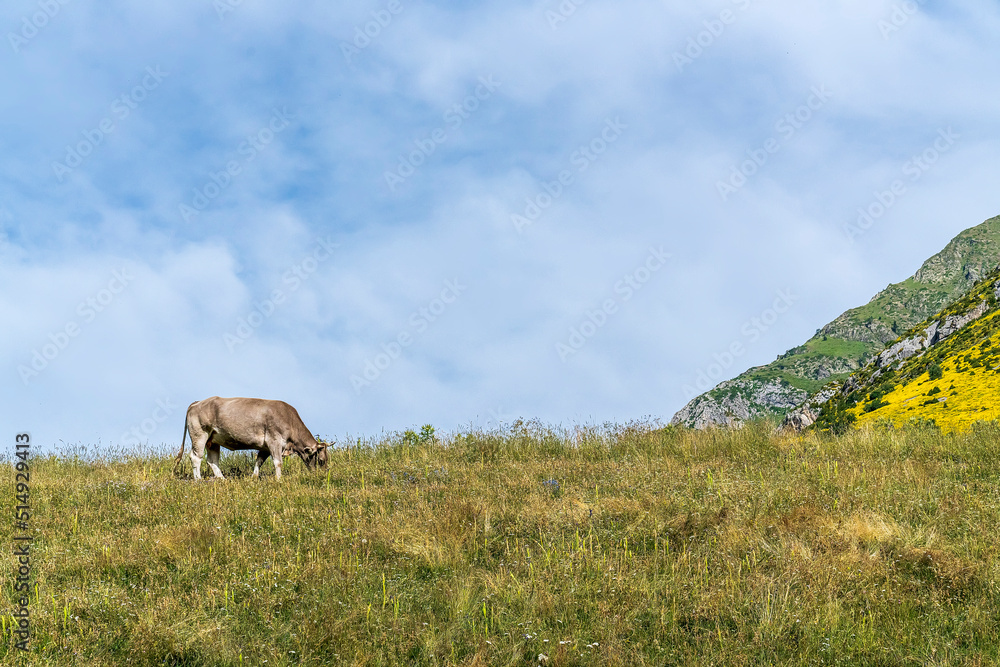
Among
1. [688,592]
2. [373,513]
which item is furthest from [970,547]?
[373,513]

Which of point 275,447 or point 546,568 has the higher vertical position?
point 275,447

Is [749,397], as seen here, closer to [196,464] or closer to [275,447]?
[275,447]

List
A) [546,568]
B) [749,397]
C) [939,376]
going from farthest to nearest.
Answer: [749,397] < [939,376] < [546,568]

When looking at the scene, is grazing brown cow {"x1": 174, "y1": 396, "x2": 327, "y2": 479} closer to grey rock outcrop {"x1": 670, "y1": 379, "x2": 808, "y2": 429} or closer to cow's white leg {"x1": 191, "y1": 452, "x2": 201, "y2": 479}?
cow's white leg {"x1": 191, "y1": 452, "x2": 201, "y2": 479}

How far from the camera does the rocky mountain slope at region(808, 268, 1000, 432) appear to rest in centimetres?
1359

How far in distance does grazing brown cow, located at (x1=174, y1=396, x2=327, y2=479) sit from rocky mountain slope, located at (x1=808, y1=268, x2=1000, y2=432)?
11356 millimetres

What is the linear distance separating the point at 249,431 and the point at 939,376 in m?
15.8

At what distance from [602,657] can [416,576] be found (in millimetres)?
2291

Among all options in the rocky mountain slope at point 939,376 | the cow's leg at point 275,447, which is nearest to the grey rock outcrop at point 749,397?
the rocky mountain slope at point 939,376

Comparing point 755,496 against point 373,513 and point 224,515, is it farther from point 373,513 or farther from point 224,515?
point 224,515

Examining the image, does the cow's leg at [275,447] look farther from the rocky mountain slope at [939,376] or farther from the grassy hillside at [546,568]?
the rocky mountain slope at [939,376]

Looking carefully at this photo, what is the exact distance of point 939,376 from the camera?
15.8 metres

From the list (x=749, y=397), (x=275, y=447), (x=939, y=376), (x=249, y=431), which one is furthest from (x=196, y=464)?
(x=749, y=397)

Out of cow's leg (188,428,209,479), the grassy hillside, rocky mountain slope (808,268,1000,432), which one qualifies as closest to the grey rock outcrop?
rocky mountain slope (808,268,1000,432)
